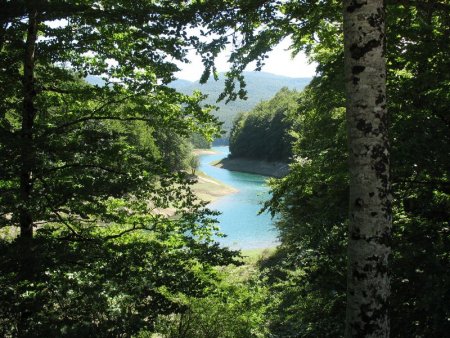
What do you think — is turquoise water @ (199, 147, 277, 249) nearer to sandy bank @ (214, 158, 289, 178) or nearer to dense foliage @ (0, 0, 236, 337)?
dense foliage @ (0, 0, 236, 337)

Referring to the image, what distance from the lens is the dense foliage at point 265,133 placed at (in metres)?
89.2

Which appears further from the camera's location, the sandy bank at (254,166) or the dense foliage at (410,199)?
the sandy bank at (254,166)

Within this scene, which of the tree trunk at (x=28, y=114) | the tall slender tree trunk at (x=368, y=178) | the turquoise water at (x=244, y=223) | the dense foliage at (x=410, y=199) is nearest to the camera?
the tall slender tree trunk at (x=368, y=178)

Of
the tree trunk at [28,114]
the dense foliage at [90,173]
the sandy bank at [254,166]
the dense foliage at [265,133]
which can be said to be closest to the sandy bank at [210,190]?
the sandy bank at [254,166]

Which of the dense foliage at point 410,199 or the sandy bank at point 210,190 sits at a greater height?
the dense foliage at point 410,199

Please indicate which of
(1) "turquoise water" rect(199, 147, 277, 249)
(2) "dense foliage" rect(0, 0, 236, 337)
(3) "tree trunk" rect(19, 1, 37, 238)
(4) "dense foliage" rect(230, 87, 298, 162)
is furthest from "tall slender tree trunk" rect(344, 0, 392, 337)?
(4) "dense foliage" rect(230, 87, 298, 162)

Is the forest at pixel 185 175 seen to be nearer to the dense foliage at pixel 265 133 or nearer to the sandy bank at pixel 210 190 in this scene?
the sandy bank at pixel 210 190

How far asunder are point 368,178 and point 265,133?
9659cm

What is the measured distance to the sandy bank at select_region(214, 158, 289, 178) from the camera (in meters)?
80.2

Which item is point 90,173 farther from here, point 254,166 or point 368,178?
point 254,166

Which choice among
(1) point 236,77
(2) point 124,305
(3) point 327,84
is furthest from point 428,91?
(2) point 124,305

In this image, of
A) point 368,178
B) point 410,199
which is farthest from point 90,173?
point 410,199

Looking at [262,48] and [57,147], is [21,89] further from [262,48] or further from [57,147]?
[262,48]

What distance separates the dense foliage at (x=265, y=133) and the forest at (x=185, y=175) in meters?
73.8
